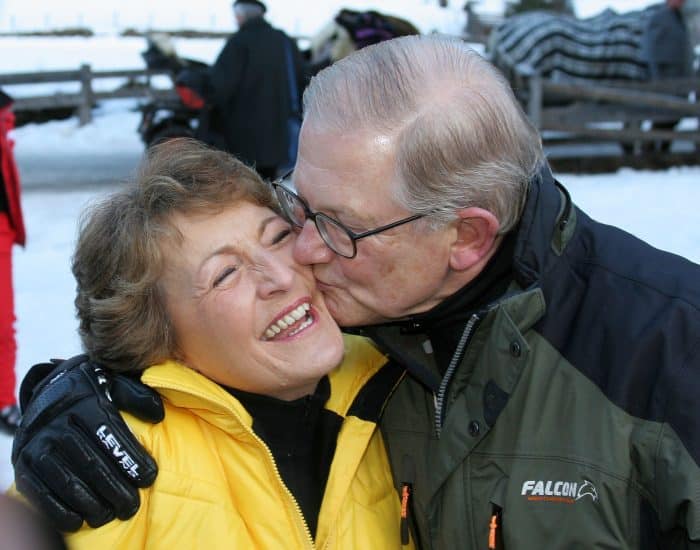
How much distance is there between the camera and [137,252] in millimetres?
2025

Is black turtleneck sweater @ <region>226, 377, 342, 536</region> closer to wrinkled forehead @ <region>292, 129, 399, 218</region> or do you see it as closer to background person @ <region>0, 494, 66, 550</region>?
wrinkled forehead @ <region>292, 129, 399, 218</region>

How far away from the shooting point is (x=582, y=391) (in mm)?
1793

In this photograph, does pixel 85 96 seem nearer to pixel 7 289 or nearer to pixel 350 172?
pixel 7 289

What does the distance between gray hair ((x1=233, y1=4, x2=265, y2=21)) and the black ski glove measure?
5.87 metres

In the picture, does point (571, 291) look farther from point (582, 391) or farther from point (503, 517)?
point (503, 517)

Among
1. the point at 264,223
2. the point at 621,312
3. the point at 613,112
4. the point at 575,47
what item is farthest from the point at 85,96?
the point at 621,312

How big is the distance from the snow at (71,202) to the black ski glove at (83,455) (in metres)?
0.14

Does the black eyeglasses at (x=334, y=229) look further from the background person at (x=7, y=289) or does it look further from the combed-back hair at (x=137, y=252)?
the background person at (x=7, y=289)

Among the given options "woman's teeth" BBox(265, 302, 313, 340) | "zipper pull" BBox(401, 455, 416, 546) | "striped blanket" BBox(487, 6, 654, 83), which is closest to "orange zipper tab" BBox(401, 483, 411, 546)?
"zipper pull" BBox(401, 455, 416, 546)

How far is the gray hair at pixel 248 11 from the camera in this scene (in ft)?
23.8

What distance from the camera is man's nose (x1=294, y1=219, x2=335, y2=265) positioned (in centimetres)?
204

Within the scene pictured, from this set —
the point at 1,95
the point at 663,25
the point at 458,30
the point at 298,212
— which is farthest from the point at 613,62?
the point at 458,30

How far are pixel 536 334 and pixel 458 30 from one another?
82.9ft

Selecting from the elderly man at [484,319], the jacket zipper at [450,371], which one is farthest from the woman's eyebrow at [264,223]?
the jacket zipper at [450,371]
